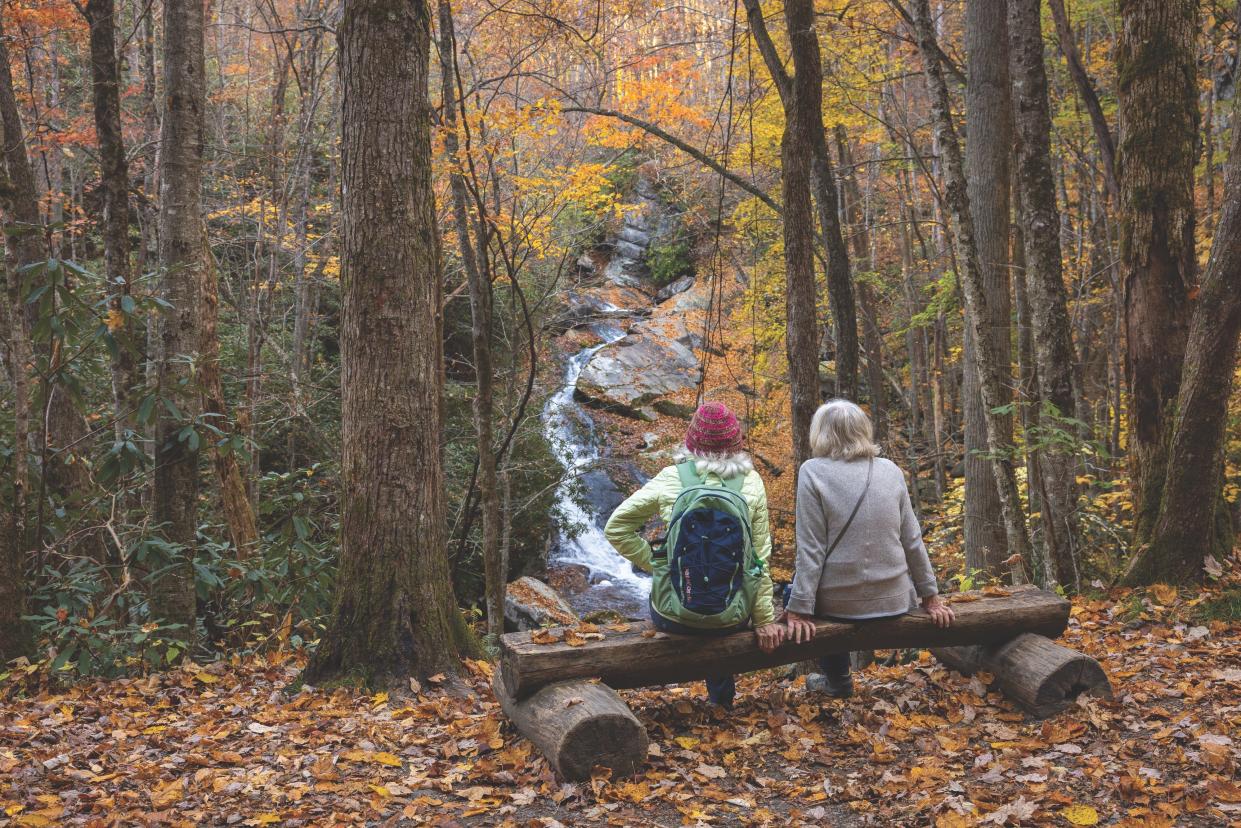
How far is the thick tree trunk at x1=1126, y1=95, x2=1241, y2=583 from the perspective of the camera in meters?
5.09

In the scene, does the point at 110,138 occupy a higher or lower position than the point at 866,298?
lower

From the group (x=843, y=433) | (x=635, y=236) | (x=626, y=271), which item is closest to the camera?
(x=843, y=433)

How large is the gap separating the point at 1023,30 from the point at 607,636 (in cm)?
644

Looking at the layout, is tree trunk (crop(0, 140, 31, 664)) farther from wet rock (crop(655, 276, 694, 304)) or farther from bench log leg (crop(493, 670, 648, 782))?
wet rock (crop(655, 276, 694, 304))

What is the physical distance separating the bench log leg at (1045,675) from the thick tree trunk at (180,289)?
17.5ft

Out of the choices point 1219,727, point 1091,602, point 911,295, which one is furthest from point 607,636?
point 911,295

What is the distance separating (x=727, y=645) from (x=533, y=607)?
25.6ft

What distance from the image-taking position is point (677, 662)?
161 inches

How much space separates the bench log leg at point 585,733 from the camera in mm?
3541

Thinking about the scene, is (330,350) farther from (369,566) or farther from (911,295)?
(369,566)

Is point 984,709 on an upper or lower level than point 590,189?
lower

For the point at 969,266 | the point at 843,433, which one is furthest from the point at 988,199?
the point at 843,433

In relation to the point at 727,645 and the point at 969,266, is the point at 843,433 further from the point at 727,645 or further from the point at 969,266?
the point at 969,266

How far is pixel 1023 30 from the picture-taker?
23.7ft
